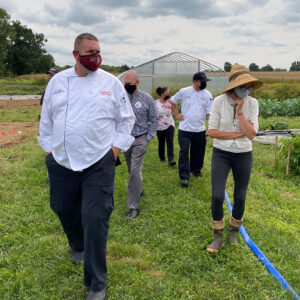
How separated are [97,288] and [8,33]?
5677 cm

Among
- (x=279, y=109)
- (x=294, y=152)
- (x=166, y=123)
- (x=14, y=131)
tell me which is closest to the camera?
(x=294, y=152)

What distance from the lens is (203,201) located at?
15.8 feet

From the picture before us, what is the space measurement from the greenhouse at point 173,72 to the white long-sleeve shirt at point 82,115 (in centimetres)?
1417

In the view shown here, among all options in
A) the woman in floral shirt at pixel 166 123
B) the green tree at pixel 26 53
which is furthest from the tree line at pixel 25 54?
the woman in floral shirt at pixel 166 123

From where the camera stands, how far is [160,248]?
3467 mm

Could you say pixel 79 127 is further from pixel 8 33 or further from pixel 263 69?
pixel 263 69

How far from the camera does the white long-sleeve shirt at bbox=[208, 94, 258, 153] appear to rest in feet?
10.3

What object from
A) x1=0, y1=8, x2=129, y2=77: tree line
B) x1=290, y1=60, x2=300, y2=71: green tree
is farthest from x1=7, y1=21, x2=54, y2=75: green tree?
x1=290, y1=60, x2=300, y2=71: green tree

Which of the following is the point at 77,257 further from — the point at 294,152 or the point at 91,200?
the point at 294,152

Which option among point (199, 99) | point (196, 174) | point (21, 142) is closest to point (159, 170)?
point (196, 174)

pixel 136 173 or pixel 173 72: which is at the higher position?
pixel 173 72

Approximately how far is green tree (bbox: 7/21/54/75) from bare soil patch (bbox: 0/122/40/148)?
55259 millimetres

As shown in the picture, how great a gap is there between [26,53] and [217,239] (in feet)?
220

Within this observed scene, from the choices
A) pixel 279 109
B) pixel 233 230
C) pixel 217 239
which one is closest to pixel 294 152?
pixel 233 230
